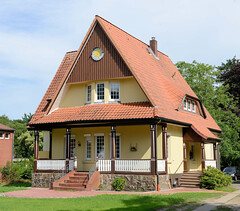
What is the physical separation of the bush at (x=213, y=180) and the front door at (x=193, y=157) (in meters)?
4.75

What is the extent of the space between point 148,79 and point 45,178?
9991 millimetres

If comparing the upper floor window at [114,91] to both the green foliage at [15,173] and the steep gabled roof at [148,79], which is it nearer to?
the steep gabled roof at [148,79]

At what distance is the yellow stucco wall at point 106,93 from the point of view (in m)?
22.3

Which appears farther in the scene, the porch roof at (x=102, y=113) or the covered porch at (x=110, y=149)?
the porch roof at (x=102, y=113)

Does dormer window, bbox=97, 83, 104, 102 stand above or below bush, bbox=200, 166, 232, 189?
above

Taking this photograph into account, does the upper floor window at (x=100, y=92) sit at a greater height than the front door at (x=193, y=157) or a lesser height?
greater

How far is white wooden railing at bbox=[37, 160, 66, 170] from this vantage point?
22.2m

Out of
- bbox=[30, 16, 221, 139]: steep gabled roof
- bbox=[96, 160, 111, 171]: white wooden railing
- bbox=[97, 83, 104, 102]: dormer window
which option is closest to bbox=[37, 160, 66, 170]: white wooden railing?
bbox=[96, 160, 111, 171]: white wooden railing

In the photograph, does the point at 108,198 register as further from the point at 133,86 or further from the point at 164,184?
the point at 133,86

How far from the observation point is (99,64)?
23078mm

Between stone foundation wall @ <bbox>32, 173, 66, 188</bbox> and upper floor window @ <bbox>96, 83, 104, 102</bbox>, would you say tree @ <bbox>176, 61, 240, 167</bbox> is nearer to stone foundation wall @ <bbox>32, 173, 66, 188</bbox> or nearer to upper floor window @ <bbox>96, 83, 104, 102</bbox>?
upper floor window @ <bbox>96, 83, 104, 102</bbox>

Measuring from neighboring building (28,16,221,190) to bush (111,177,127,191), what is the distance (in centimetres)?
35

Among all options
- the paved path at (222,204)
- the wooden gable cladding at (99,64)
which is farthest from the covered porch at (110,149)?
the paved path at (222,204)

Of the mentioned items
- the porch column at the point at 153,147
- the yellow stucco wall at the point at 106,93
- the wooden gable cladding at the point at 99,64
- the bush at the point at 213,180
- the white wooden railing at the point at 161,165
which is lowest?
the bush at the point at 213,180
